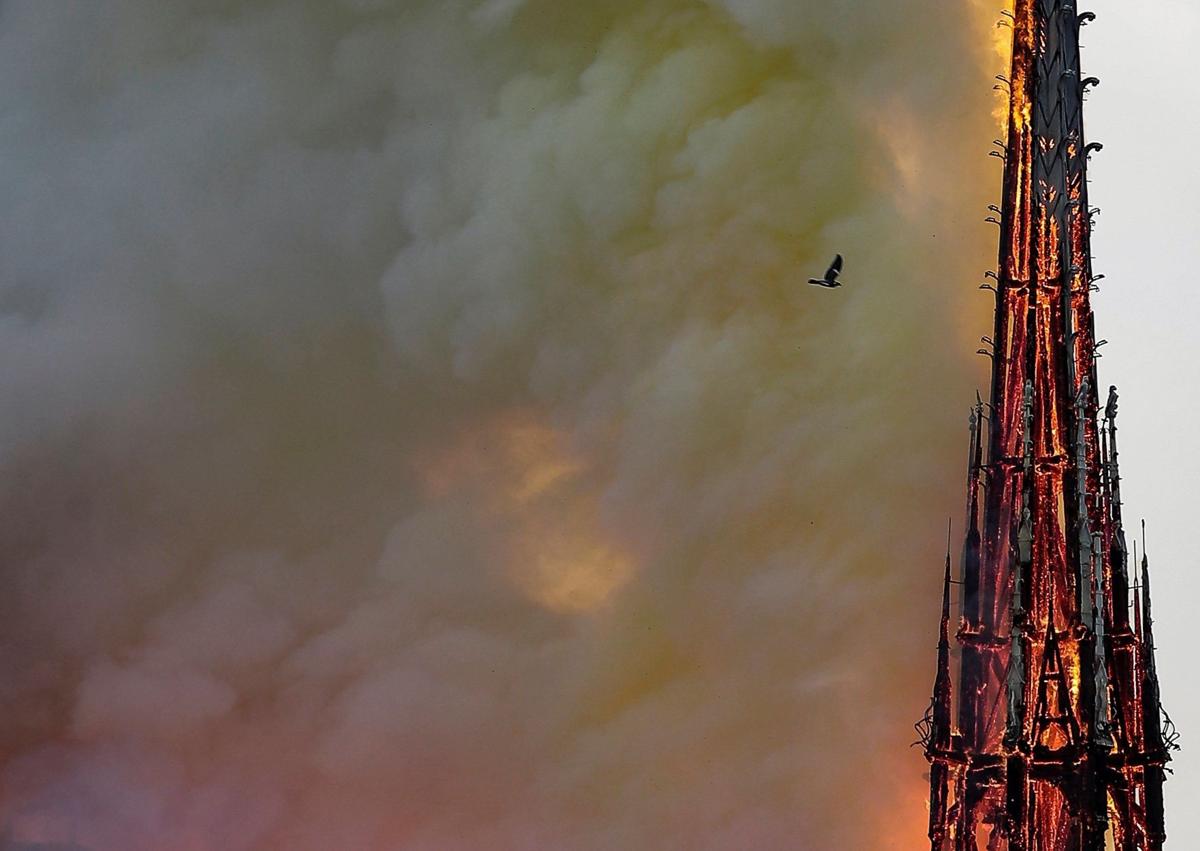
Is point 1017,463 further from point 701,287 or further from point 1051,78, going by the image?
point 701,287

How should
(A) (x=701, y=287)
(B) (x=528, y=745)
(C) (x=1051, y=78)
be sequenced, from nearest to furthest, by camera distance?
1. (C) (x=1051, y=78)
2. (B) (x=528, y=745)
3. (A) (x=701, y=287)

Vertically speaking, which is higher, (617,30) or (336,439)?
(617,30)

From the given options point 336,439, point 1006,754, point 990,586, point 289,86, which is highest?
point 289,86

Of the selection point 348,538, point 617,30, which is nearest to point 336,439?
point 348,538

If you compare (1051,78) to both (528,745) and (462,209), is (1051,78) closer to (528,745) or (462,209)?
(462,209)

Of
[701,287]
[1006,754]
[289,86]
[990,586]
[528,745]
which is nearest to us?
[1006,754]

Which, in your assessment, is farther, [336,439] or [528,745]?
[336,439]
